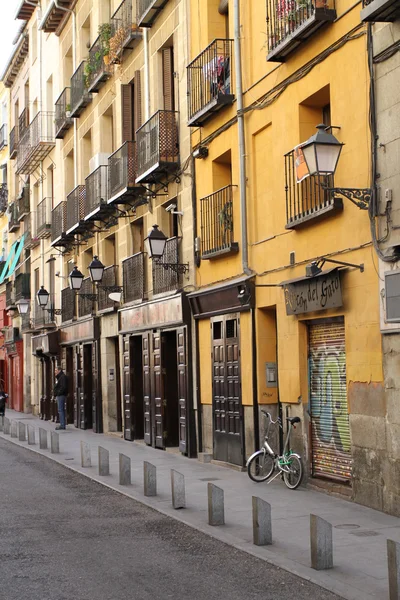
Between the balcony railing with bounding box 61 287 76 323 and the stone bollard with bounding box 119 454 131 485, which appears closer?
the stone bollard with bounding box 119 454 131 485

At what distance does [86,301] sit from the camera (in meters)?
27.5

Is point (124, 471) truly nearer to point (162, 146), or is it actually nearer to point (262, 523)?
point (262, 523)

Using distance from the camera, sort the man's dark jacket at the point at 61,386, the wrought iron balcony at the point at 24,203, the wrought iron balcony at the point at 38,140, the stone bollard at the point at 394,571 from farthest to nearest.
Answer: the wrought iron balcony at the point at 24,203 < the wrought iron balcony at the point at 38,140 < the man's dark jacket at the point at 61,386 < the stone bollard at the point at 394,571

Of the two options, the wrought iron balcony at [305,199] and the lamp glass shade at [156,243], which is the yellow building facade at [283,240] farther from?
the lamp glass shade at [156,243]

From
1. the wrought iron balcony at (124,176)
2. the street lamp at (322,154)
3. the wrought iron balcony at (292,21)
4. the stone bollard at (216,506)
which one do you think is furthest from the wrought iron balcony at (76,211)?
the stone bollard at (216,506)

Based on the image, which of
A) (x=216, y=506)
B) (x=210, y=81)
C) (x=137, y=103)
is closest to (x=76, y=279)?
(x=137, y=103)

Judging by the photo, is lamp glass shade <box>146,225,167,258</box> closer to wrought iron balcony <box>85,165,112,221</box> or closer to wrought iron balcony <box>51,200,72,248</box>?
wrought iron balcony <box>85,165,112,221</box>

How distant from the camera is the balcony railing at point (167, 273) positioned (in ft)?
64.0

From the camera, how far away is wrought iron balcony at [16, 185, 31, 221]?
3784 centimetres

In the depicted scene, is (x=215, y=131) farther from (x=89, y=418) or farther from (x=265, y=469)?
(x=89, y=418)

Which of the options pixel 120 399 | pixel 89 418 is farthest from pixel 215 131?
pixel 89 418

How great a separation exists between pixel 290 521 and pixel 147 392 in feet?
35.4

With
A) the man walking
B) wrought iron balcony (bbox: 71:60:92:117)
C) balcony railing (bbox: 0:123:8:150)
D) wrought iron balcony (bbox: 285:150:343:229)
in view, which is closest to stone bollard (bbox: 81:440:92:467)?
wrought iron balcony (bbox: 285:150:343:229)

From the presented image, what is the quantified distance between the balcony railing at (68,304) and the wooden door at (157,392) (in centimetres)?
856
